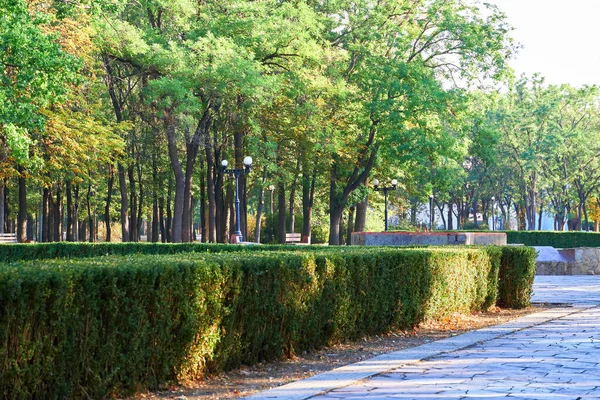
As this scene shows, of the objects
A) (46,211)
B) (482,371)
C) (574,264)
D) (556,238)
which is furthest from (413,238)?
(556,238)

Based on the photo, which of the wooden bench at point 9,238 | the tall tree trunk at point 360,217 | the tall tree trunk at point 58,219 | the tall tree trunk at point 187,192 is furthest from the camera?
the tall tree trunk at point 58,219

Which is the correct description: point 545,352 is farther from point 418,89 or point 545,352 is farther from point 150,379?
point 418,89

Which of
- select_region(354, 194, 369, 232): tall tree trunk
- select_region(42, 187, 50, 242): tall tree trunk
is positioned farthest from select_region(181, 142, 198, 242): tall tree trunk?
select_region(42, 187, 50, 242): tall tree trunk

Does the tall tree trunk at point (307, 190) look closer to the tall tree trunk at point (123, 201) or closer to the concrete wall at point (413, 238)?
the tall tree trunk at point (123, 201)

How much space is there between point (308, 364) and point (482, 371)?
195 cm

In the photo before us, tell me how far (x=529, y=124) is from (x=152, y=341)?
5912 cm

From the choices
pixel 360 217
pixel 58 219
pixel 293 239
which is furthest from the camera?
pixel 58 219

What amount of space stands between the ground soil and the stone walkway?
40 cm

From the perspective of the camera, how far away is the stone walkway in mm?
7637

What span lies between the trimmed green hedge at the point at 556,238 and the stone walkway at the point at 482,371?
38702mm

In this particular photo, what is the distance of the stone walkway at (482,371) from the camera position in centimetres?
764

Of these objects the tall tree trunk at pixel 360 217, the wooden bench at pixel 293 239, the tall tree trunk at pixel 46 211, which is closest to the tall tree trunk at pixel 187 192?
the wooden bench at pixel 293 239

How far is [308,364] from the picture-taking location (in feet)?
31.8

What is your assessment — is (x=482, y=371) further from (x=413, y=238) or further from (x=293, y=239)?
(x=293, y=239)
